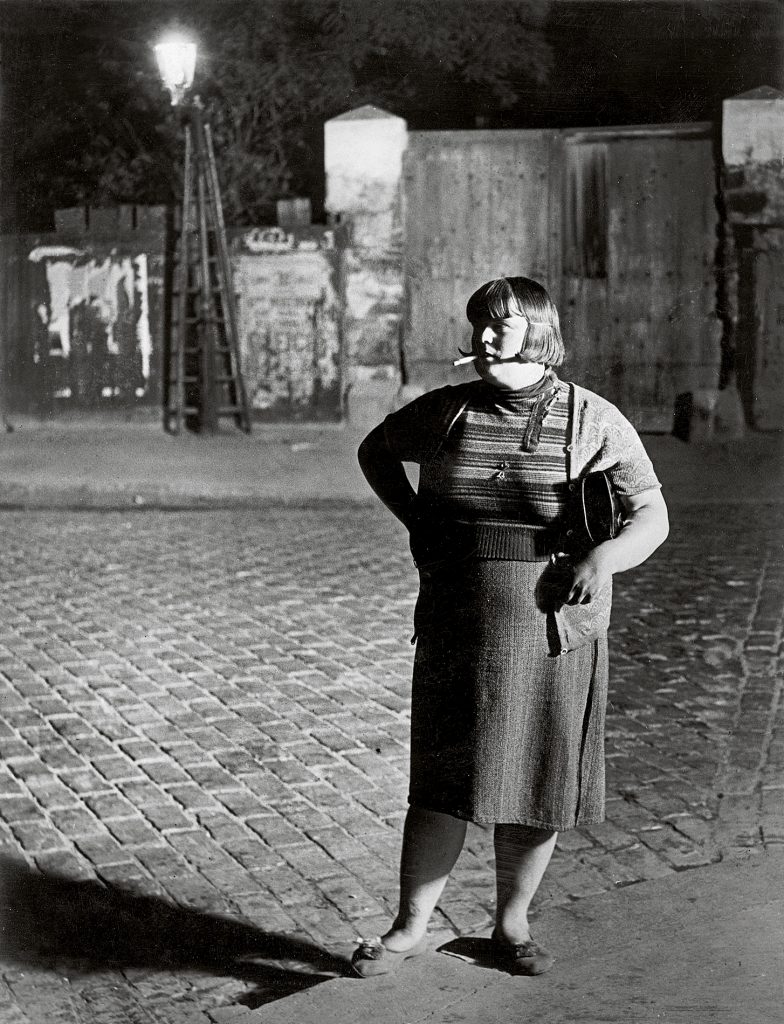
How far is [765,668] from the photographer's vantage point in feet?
20.7

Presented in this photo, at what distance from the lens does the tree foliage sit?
14.6 metres

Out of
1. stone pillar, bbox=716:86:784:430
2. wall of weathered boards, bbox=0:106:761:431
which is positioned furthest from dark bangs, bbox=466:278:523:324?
wall of weathered boards, bbox=0:106:761:431

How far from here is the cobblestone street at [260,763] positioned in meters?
3.79

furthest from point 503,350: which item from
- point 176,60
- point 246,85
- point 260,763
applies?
point 246,85

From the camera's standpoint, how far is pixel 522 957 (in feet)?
11.4

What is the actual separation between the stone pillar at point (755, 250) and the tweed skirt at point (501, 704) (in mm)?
10428

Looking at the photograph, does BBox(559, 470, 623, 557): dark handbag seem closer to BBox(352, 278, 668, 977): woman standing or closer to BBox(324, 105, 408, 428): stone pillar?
BBox(352, 278, 668, 977): woman standing

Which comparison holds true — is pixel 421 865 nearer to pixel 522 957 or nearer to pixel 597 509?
pixel 522 957

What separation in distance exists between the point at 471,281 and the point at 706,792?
1021 centimetres

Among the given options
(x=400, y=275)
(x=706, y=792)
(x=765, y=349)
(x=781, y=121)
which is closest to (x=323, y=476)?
(x=400, y=275)

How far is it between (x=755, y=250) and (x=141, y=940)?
1126 cm

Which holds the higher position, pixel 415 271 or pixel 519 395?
pixel 415 271

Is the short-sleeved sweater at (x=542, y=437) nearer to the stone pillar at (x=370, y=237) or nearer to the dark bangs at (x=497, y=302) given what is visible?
the dark bangs at (x=497, y=302)

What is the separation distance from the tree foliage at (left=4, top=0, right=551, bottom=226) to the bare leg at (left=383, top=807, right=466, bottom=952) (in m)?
12.1
